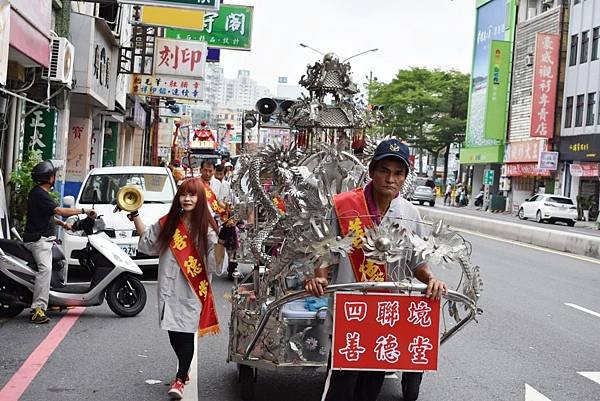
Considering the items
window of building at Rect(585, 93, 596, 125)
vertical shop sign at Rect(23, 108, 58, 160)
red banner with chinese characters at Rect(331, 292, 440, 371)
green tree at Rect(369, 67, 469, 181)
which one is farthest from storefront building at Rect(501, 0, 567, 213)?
red banner with chinese characters at Rect(331, 292, 440, 371)

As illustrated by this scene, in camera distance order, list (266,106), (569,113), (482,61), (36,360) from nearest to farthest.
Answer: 1. (36,360)
2. (266,106)
3. (569,113)
4. (482,61)

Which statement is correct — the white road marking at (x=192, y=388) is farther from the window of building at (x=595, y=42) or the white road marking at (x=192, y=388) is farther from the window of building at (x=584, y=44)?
the window of building at (x=584, y=44)

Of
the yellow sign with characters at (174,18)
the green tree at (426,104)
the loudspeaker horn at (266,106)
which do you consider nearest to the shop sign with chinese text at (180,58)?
the yellow sign with characters at (174,18)

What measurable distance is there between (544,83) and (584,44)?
282cm

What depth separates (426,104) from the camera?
58156 millimetres

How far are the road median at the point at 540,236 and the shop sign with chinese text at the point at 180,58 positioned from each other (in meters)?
7.27

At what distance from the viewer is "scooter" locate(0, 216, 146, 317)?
8320 millimetres

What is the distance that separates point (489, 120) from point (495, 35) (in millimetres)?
7674

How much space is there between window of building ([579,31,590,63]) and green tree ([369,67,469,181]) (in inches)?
644

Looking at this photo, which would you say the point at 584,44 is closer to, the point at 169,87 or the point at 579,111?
the point at 579,111

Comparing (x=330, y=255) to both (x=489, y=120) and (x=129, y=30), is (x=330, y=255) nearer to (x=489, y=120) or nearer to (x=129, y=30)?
(x=129, y=30)

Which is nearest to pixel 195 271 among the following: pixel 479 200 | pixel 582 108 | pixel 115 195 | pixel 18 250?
pixel 18 250

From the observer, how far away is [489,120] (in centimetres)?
5119

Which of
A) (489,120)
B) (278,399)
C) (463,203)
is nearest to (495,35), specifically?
(489,120)
